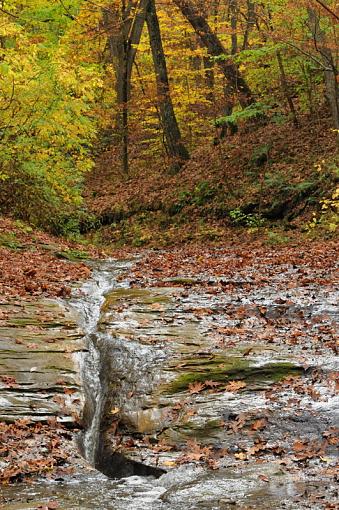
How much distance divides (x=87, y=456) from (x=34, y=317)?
320 cm

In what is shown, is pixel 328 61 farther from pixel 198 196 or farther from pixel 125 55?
pixel 125 55

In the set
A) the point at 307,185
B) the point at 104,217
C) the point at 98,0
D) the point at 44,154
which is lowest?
the point at 104,217

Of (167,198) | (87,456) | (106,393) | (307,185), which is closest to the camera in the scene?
(87,456)

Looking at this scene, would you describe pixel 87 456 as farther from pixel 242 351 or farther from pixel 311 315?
pixel 311 315

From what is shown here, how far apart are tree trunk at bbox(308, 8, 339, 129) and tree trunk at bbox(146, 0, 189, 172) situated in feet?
18.5

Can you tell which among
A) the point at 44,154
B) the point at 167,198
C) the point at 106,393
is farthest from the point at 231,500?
the point at 167,198

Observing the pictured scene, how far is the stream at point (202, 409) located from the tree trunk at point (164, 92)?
38.6ft

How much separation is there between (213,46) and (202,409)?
1597 centimetres

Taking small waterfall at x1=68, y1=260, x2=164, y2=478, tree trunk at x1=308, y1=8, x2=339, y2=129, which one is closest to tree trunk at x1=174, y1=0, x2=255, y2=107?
tree trunk at x1=308, y1=8, x2=339, y2=129

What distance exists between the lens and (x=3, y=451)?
5191 millimetres

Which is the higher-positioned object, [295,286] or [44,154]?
[44,154]

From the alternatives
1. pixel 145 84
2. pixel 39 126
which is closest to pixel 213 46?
pixel 145 84

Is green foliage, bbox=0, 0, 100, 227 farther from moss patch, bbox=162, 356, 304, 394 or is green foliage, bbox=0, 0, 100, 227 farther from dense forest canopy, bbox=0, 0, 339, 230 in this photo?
moss patch, bbox=162, 356, 304, 394

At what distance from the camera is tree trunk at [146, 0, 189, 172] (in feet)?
64.7
